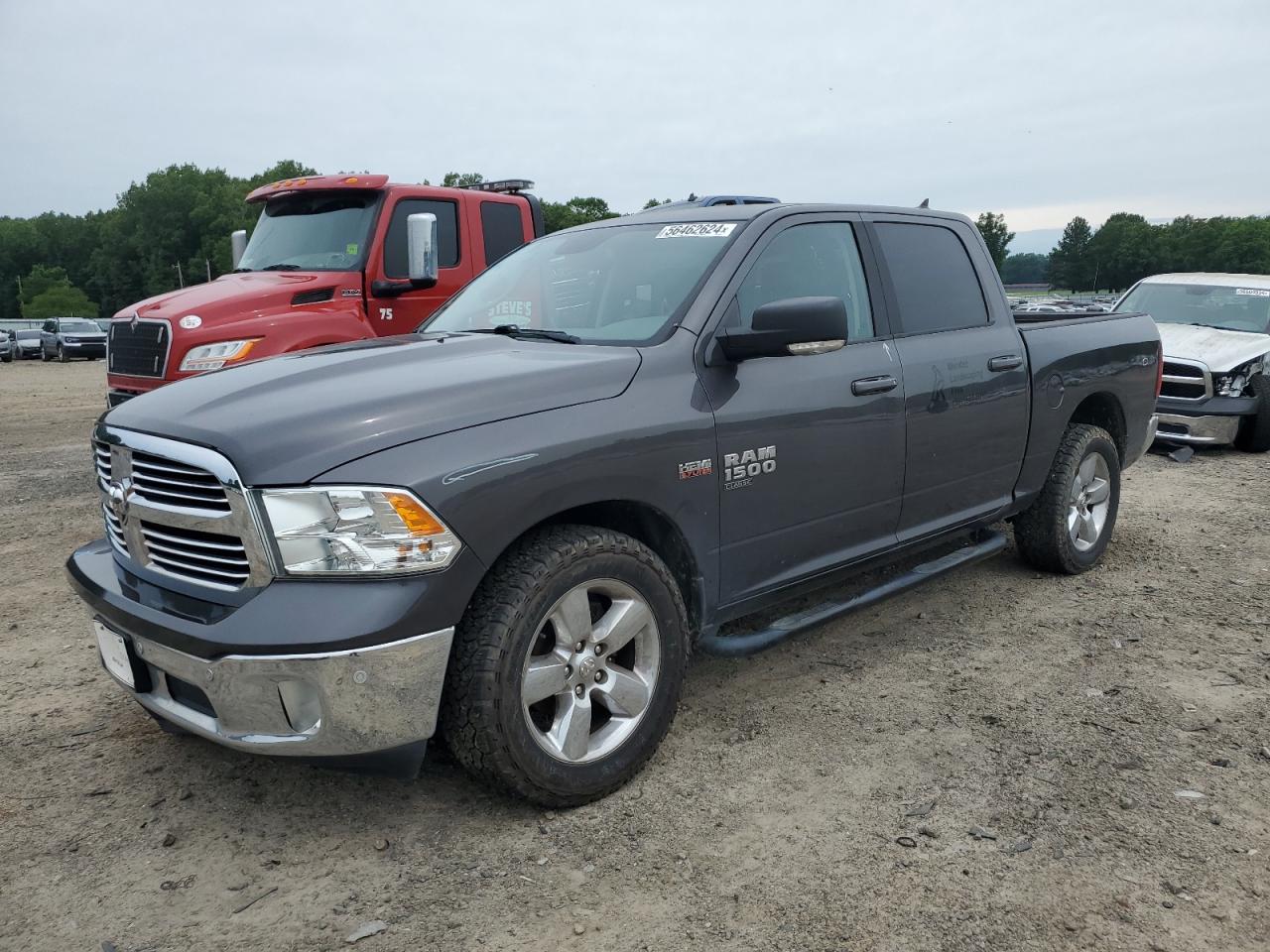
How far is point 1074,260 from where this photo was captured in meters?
92.1

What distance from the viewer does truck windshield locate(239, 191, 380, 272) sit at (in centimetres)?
757

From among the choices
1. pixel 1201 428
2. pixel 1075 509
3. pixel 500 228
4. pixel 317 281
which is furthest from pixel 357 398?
pixel 1201 428

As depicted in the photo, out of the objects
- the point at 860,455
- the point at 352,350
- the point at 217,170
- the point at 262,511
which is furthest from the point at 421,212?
the point at 217,170

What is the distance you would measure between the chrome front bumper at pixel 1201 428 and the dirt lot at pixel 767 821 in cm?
558

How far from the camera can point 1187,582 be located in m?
5.13

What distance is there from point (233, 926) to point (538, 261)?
8.85 feet

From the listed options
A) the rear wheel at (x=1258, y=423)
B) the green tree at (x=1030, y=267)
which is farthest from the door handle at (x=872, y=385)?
the green tree at (x=1030, y=267)

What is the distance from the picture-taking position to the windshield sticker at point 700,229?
3.59 meters

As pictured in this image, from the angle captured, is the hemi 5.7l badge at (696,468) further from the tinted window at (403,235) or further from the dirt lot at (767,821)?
the tinted window at (403,235)

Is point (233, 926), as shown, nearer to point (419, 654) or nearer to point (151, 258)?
point (419, 654)

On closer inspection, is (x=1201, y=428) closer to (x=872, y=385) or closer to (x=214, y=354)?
(x=872, y=385)

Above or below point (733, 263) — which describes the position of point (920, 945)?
below

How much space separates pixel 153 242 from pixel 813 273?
103849 millimetres

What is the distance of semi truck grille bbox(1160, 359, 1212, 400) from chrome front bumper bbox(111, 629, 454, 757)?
29.7ft
